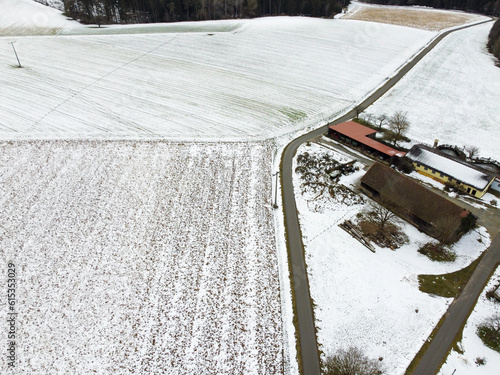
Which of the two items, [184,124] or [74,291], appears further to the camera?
[184,124]

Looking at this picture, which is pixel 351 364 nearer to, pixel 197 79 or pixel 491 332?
pixel 491 332

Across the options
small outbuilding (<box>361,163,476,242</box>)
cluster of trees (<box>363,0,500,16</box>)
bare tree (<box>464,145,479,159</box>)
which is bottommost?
small outbuilding (<box>361,163,476,242</box>)

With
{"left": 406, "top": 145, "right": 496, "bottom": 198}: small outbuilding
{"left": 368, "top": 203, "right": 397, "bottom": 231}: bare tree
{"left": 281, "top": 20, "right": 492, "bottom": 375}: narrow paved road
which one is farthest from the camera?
{"left": 406, "top": 145, "right": 496, "bottom": 198}: small outbuilding

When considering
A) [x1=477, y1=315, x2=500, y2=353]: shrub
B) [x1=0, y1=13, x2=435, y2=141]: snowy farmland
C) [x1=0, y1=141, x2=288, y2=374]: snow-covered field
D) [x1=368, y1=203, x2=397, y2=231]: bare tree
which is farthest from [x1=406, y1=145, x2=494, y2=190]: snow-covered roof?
[x1=0, y1=141, x2=288, y2=374]: snow-covered field

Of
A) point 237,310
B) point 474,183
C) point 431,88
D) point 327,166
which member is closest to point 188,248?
point 237,310

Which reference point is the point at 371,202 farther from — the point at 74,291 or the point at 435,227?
the point at 74,291

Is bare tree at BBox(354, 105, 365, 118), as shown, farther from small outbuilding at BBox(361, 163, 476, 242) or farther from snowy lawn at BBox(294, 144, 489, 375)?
snowy lawn at BBox(294, 144, 489, 375)
